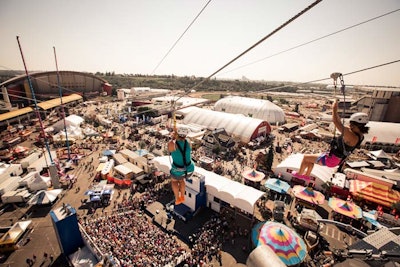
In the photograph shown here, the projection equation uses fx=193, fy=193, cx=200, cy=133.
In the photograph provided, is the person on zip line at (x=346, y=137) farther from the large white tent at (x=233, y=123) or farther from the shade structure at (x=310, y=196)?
the large white tent at (x=233, y=123)

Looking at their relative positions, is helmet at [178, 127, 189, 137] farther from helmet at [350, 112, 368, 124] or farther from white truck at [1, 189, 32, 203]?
white truck at [1, 189, 32, 203]

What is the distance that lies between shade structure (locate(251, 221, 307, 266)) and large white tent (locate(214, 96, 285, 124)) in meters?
42.9

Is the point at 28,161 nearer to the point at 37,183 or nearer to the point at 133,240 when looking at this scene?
the point at 37,183

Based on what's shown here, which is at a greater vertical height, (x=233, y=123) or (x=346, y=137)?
(x=346, y=137)

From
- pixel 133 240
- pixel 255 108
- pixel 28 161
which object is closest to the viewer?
pixel 133 240

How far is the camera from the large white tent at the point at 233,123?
39031 millimetres

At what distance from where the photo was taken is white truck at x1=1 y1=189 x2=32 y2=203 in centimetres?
2059

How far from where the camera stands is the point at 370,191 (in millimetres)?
21828

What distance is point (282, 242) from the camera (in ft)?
46.1

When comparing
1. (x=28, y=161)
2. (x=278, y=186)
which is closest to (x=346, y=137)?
(x=278, y=186)

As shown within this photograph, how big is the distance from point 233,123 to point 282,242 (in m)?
30.2

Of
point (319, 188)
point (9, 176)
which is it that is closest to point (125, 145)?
point (9, 176)

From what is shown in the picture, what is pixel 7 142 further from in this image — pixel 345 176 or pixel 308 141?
pixel 308 141

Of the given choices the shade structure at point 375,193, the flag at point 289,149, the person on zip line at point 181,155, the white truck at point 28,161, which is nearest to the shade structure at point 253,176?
the shade structure at point 375,193
